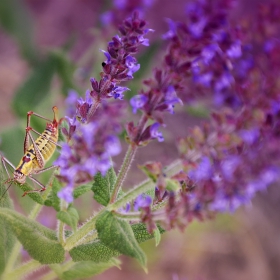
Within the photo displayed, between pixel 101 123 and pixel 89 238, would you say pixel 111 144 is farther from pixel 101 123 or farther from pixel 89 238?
pixel 89 238

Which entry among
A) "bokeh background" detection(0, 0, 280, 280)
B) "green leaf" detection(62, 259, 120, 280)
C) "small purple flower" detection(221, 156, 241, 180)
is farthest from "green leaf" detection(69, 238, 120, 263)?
"bokeh background" detection(0, 0, 280, 280)

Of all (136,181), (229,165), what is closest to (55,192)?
(229,165)

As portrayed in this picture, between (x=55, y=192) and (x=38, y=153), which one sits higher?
(x=38, y=153)

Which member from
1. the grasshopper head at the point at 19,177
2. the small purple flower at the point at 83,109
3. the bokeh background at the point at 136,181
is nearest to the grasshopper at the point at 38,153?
the grasshopper head at the point at 19,177

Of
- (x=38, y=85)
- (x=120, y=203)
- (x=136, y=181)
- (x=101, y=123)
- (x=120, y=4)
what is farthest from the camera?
(x=136, y=181)

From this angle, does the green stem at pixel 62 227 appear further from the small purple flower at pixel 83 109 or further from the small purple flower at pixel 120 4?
the small purple flower at pixel 120 4

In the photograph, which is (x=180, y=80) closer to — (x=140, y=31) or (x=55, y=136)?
(x=140, y=31)

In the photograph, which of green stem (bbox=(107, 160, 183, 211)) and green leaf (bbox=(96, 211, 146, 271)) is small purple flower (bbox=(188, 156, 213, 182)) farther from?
green leaf (bbox=(96, 211, 146, 271))
